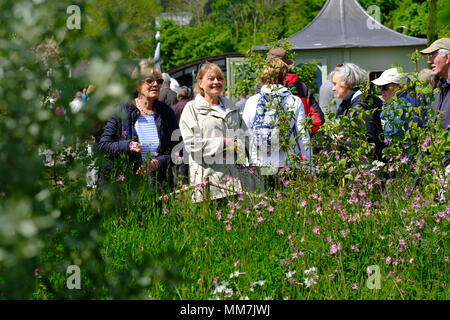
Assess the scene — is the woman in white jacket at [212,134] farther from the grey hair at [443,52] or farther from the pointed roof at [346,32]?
the pointed roof at [346,32]

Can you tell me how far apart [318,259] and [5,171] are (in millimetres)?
2442

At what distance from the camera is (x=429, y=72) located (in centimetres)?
772

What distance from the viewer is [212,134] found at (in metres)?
5.88

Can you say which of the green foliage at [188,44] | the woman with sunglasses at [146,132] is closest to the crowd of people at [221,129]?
the woman with sunglasses at [146,132]

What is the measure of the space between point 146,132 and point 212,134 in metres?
0.64

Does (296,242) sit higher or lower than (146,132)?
lower

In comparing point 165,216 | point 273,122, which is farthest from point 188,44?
point 165,216

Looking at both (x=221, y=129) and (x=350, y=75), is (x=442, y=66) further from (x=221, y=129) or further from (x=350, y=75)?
(x=221, y=129)

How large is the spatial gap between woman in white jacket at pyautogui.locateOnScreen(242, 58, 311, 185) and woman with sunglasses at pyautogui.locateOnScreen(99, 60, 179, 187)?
77 centimetres

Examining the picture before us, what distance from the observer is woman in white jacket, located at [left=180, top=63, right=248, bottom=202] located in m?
5.79

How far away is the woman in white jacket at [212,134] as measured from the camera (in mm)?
5785

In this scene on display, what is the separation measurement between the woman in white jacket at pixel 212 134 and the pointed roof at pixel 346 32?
930cm
